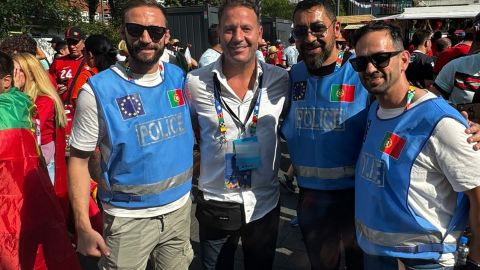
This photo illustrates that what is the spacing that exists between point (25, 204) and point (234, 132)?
4.33 feet

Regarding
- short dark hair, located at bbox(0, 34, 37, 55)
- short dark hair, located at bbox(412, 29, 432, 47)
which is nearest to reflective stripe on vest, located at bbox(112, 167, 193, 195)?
short dark hair, located at bbox(0, 34, 37, 55)

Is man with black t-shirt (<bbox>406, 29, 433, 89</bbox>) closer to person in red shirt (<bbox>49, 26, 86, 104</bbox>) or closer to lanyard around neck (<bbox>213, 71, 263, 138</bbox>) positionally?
lanyard around neck (<bbox>213, 71, 263, 138</bbox>)

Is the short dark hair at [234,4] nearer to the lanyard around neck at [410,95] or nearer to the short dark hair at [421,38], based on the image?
the lanyard around neck at [410,95]

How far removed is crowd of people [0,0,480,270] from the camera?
69.7 inches

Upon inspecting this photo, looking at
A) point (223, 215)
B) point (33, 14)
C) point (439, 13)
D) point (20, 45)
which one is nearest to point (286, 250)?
point (223, 215)

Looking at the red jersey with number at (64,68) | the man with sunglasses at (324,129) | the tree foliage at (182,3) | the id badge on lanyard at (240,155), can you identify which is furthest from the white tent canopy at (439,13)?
the tree foliage at (182,3)

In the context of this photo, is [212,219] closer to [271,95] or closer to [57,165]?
[271,95]

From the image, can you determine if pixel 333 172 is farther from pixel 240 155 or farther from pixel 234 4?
pixel 234 4

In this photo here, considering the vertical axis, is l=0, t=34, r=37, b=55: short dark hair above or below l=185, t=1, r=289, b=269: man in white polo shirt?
above

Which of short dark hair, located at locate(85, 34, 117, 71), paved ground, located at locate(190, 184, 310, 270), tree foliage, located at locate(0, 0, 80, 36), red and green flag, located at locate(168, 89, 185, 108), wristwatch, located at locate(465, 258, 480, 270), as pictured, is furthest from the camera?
tree foliage, located at locate(0, 0, 80, 36)

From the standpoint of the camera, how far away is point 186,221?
2.41 m

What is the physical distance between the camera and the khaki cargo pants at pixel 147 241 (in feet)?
6.98

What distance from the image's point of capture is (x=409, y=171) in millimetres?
1738

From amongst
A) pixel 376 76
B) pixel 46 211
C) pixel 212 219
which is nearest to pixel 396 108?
pixel 376 76
